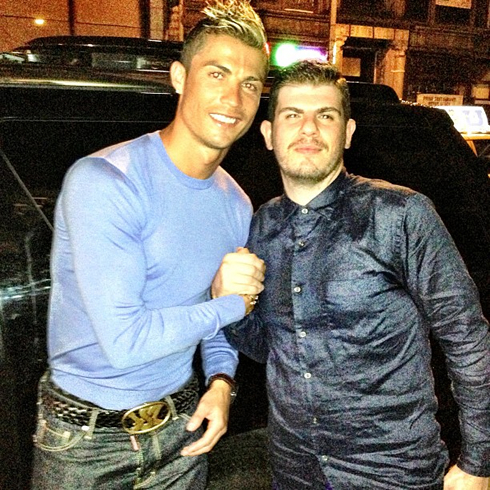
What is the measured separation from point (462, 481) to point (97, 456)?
1036mm

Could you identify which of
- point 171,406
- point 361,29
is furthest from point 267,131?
point 361,29

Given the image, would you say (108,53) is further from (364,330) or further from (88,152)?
(364,330)

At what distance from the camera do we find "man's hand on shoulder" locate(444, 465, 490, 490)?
1524mm

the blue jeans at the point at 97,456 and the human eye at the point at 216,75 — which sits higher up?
the human eye at the point at 216,75

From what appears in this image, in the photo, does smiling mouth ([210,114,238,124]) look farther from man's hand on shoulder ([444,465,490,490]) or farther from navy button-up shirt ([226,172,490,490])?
man's hand on shoulder ([444,465,490,490])

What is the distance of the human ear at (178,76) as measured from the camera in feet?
5.68

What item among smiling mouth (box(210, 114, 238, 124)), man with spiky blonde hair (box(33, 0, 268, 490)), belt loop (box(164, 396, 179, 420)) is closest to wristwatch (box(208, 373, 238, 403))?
man with spiky blonde hair (box(33, 0, 268, 490))

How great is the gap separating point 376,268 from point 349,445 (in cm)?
51

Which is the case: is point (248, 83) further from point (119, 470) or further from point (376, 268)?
point (119, 470)

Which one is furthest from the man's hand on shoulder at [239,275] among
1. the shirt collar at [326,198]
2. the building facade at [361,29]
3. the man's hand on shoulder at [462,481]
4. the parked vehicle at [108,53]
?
the building facade at [361,29]

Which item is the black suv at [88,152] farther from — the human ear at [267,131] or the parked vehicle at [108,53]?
the parked vehicle at [108,53]

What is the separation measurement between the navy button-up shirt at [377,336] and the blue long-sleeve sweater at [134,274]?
23 centimetres

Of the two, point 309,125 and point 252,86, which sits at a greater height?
point 252,86

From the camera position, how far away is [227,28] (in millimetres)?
1667
